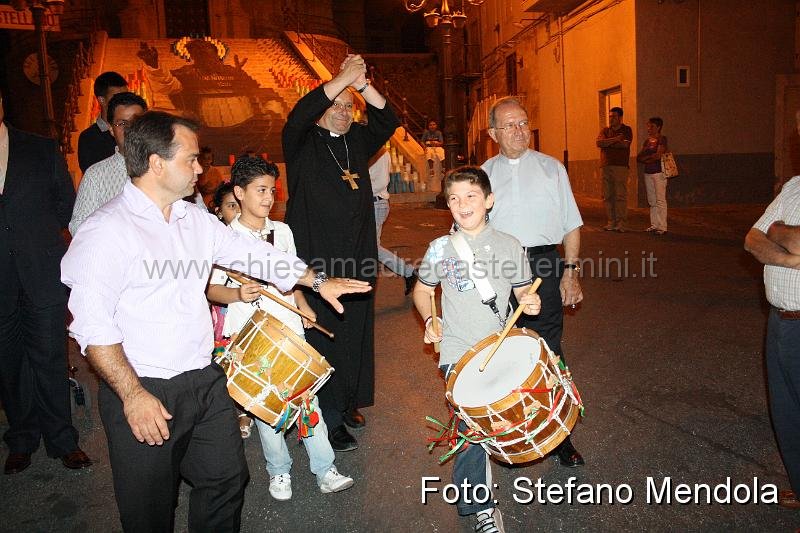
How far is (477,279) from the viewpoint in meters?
3.12

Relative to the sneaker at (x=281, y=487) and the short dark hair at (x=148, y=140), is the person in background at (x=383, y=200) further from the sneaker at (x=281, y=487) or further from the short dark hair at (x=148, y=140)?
the short dark hair at (x=148, y=140)

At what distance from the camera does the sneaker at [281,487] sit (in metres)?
3.75

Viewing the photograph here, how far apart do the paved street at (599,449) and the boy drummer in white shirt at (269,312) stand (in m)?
0.11

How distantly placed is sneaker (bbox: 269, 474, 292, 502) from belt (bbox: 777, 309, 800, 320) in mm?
2871

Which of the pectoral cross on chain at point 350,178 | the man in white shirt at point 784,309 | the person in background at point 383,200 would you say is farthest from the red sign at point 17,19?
the man in white shirt at point 784,309

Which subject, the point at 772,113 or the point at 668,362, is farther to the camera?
the point at 772,113

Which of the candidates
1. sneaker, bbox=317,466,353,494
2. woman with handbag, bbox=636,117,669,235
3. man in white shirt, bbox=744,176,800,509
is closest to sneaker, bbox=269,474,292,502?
sneaker, bbox=317,466,353,494

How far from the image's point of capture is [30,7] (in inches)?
585

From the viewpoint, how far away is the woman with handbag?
1266cm

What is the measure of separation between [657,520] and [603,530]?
31 centimetres

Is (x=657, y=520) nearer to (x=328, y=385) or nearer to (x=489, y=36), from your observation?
(x=328, y=385)

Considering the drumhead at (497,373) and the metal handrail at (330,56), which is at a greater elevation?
the metal handrail at (330,56)

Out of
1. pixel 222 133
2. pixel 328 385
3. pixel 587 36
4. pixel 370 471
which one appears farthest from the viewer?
pixel 222 133

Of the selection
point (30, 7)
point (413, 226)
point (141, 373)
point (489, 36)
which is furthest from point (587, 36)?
point (141, 373)
